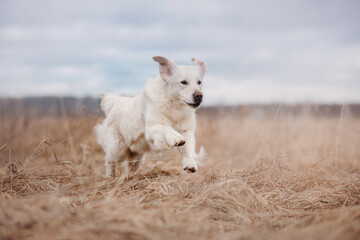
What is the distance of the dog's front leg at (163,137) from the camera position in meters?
3.86

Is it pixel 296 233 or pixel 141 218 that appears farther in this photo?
pixel 141 218

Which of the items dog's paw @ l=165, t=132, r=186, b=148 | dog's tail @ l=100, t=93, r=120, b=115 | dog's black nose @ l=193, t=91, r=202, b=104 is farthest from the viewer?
dog's tail @ l=100, t=93, r=120, b=115

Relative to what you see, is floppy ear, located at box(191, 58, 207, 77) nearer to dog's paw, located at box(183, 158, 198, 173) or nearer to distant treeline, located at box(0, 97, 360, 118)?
dog's paw, located at box(183, 158, 198, 173)

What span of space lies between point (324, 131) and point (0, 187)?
299 inches

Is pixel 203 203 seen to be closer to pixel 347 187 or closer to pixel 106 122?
pixel 347 187

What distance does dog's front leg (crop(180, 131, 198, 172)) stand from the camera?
392 cm

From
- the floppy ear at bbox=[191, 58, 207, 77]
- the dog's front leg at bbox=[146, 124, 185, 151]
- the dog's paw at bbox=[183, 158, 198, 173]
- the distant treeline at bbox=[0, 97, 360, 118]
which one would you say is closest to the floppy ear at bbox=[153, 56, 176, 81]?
the floppy ear at bbox=[191, 58, 207, 77]

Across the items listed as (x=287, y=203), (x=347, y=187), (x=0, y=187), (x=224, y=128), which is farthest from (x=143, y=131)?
(x=224, y=128)

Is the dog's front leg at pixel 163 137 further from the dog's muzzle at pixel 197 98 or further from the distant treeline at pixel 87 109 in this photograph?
the distant treeline at pixel 87 109

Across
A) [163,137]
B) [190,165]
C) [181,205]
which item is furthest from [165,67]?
[181,205]

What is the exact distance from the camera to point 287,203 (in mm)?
3314

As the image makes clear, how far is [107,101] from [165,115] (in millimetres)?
1777

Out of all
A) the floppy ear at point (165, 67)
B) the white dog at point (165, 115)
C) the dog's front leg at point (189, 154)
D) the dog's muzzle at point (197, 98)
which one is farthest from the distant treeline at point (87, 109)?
the dog's muzzle at point (197, 98)

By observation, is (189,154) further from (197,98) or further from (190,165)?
(197,98)
